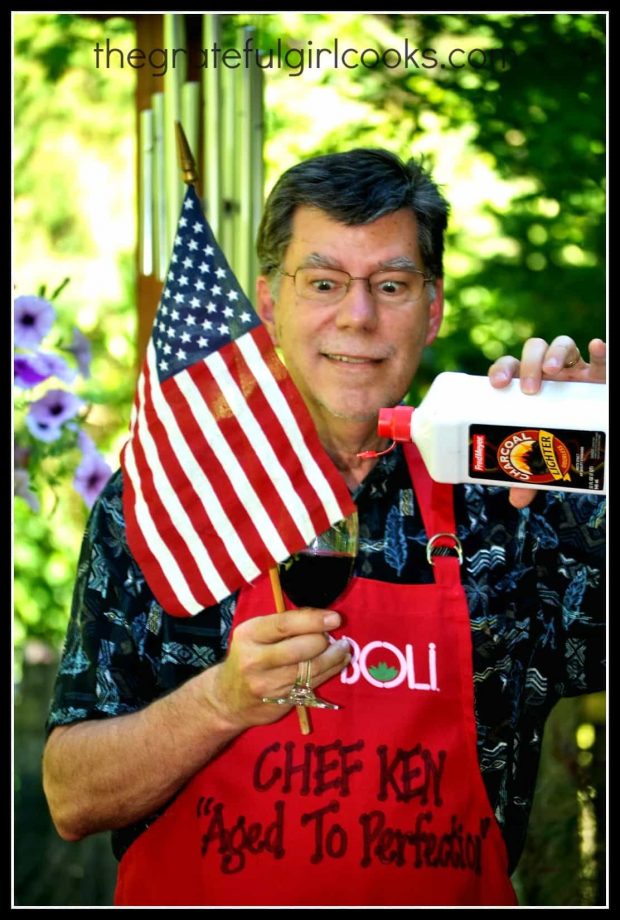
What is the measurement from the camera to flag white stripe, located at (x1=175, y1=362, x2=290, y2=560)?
69.6 inches

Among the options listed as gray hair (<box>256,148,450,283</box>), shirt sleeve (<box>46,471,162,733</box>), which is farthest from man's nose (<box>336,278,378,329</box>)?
shirt sleeve (<box>46,471,162,733</box>)

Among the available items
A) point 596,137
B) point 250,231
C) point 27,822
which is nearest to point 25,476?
point 250,231

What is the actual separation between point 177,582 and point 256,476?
208mm

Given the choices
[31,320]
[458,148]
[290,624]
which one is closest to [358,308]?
[290,624]

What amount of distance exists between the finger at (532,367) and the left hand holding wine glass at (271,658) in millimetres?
417

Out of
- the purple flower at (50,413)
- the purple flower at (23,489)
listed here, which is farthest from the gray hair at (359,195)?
the purple flower at (23,489)

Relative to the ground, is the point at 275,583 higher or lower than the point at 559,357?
lower

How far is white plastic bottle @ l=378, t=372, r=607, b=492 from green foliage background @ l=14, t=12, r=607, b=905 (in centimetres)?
128

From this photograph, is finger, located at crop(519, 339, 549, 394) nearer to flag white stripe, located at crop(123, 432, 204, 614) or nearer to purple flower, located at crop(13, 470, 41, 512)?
flag white stripe, located at crop(123, 432, 204, 614)

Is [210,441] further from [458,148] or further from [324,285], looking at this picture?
[458,148]

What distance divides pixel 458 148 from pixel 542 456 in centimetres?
201

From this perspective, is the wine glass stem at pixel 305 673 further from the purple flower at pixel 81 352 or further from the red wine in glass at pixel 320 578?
the purple flower at pixel 81 352

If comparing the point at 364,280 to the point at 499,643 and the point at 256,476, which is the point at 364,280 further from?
the point at 499,643

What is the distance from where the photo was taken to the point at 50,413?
7.64 ft
